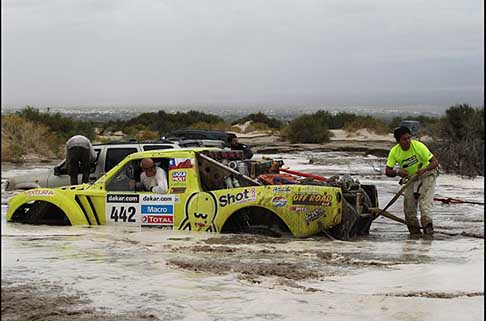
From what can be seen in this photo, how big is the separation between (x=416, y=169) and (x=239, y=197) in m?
2.88

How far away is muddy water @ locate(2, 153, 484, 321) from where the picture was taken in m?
6.55

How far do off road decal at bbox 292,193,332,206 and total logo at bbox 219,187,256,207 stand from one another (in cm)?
61

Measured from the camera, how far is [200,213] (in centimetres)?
1098

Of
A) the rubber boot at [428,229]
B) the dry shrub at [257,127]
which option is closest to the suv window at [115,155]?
the rubber boot at [428,229]

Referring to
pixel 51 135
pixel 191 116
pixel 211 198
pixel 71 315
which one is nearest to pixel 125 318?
pixel 71 315

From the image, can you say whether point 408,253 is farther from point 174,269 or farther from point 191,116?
point 191,116

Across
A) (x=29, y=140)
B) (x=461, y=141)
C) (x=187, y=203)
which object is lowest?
(x=187, y=203)

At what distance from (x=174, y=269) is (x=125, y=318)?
2188 mm

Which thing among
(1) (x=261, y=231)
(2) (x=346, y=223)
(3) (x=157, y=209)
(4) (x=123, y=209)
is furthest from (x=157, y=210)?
(2) (x=346, y=223)

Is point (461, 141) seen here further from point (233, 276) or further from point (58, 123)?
point (58, 123)

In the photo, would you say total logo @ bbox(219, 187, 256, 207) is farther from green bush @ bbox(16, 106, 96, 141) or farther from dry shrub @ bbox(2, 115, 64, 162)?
green bush @ bbox(16, 106, 96, 141)

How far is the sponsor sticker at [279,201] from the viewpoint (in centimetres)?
1047

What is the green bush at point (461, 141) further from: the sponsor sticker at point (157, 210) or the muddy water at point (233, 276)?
the sponsor sticker at point (157, 210)

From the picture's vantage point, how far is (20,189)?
17.1 metres
